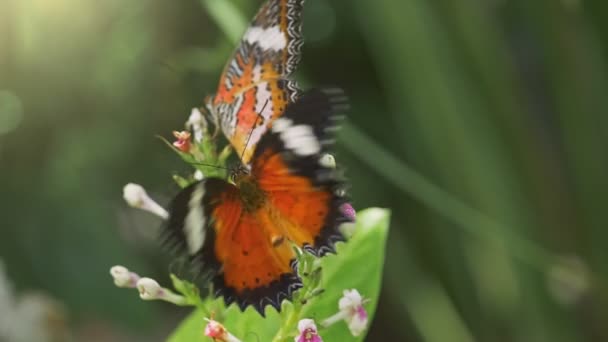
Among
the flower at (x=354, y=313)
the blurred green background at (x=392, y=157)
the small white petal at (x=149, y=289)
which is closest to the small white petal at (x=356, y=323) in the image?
the flower at (x=354, y=313)

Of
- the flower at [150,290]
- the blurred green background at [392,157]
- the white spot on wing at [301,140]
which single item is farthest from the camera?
the blurred green background at [392,157]

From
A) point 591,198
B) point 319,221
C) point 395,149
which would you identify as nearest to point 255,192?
point 319,221

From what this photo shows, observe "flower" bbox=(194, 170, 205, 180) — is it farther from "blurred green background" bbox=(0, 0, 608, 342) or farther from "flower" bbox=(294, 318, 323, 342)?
"blurred green background" bbox=(0, 0, 608, 342)

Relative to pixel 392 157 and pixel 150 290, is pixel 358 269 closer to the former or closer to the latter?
pixel 150 290

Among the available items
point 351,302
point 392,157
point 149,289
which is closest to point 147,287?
point 149,289

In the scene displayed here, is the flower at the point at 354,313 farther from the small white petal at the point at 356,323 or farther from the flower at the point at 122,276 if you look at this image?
the flower at the point at 122,276

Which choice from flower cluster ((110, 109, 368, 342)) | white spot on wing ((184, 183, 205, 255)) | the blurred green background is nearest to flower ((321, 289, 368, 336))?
flower cluster ((110, 109, 368, 342))

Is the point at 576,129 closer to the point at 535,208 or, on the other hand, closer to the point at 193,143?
the point at 535,208
